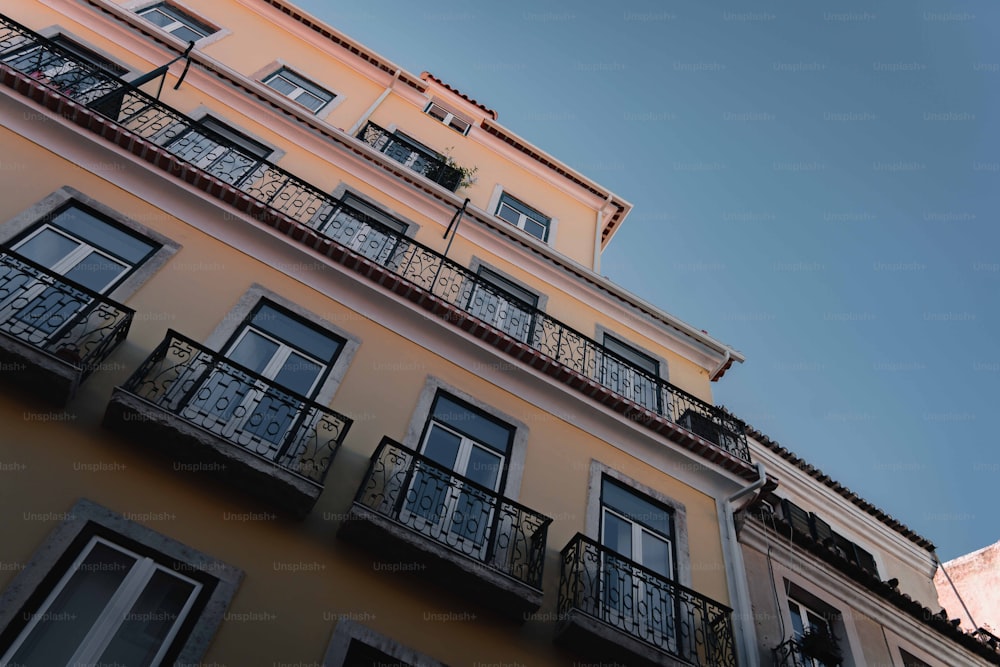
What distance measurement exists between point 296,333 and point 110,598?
12.9ft

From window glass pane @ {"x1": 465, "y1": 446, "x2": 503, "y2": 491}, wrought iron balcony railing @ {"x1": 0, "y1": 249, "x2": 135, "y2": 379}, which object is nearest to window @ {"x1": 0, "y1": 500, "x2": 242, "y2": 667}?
wrought iron balcony railing @ {"x1": 0, "y1": 249, "x2": 135, "y2": 379}

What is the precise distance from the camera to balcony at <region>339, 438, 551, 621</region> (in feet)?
22.6

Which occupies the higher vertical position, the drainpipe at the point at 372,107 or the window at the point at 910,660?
the drainpipe at the point at 372,107

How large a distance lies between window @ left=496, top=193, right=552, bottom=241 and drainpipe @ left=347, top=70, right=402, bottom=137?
132 inches

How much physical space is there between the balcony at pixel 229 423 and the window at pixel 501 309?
4.06 m

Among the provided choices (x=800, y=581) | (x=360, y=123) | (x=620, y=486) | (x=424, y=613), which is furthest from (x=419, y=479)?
(x=360, y=123)

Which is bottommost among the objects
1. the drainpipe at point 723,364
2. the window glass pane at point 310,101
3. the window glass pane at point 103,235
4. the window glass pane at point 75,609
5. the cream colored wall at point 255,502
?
the window glass pane at point 75,609

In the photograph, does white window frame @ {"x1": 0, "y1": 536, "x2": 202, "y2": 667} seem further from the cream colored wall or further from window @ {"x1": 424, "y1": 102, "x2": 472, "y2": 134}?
window @ {"x1": 424, "y1": 102, "x2": 472, "y2": 134}

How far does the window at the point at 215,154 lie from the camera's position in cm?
1033

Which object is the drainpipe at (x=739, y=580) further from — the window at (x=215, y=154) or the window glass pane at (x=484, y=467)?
the window at (x=215, y=154)

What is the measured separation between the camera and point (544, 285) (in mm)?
12922

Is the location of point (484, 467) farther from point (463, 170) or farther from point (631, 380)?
point (463, 170)

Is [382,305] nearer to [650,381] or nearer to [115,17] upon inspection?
[650,381]

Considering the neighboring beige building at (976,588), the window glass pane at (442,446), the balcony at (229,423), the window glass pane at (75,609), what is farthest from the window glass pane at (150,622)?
the neighboring beige building at (976,588)
